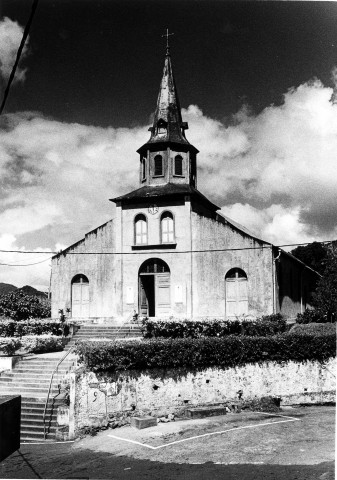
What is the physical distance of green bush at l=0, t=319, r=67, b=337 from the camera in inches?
1067

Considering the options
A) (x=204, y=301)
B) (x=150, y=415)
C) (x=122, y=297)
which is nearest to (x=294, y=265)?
(x=204, y=301)

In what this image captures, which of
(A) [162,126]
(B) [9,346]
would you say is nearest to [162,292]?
(B) [9,346]

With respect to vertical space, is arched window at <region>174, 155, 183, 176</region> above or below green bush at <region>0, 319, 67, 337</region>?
above

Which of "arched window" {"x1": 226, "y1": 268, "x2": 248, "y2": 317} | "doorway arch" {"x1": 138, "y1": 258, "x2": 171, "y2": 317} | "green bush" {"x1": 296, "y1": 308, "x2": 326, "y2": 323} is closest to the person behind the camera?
"arched window" {"x1": 226, "y1": 268, "x2": 248, "y2": 317}

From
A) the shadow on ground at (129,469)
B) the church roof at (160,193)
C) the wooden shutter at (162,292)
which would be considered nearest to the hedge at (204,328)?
the wooden shutter at (162,292)

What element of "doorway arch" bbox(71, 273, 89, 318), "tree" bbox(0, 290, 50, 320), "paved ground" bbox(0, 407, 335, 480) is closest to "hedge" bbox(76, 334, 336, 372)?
"paved ground" bbox(0, 407, 335, 480)

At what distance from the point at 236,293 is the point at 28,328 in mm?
12196

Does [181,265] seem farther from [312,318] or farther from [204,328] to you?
[312,318]

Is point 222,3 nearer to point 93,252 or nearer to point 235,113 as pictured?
point 235,113

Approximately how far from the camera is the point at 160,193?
31.2m

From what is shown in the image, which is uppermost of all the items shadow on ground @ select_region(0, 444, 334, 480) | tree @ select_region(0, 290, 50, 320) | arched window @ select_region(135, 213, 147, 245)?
arched window @ select_region(135, 213, 147, 245)

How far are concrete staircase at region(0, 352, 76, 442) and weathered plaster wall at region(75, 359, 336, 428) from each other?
1.48 meters

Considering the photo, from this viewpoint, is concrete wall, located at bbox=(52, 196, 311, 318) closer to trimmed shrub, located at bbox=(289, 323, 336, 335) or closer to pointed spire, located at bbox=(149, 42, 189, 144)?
trimmed shrub, located at bbox=(289, 323, 336, 335)

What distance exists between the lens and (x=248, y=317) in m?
28.1
